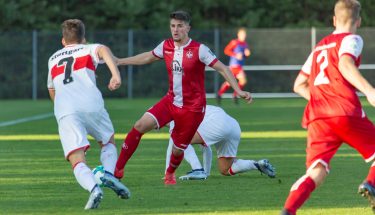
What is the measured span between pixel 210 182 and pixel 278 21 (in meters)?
34.5

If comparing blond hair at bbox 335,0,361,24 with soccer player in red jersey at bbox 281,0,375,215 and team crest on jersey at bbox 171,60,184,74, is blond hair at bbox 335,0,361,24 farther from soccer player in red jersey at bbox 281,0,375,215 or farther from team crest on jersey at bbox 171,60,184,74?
team crest on jersey at bbox 171,60,184,74

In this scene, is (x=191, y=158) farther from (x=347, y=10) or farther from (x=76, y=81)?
(x=347, y=10)

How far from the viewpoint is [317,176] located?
9.21 metres

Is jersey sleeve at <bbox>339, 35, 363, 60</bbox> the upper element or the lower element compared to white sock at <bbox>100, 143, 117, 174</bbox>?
upper

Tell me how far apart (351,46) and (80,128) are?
2.85 m

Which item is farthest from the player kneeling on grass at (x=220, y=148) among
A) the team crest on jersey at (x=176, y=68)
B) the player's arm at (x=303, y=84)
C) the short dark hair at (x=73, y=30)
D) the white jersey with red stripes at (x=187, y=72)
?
the player's arm at (x=303, y=84)

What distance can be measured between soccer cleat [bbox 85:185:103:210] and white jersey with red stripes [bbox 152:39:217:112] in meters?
2.66

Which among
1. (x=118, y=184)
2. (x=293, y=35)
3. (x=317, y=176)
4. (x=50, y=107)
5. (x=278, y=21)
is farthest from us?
(x=278, y=21)

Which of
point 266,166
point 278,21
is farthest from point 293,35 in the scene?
point 266,166

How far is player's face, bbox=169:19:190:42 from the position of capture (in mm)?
12758

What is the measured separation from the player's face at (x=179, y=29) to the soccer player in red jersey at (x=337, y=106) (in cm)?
341

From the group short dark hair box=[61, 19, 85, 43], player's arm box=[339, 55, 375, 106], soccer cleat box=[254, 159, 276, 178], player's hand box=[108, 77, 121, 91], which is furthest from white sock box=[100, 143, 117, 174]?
player's arm box=[339, 55, 375, 106]

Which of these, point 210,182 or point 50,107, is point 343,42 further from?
point 50,107

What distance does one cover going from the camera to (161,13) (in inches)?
1796
